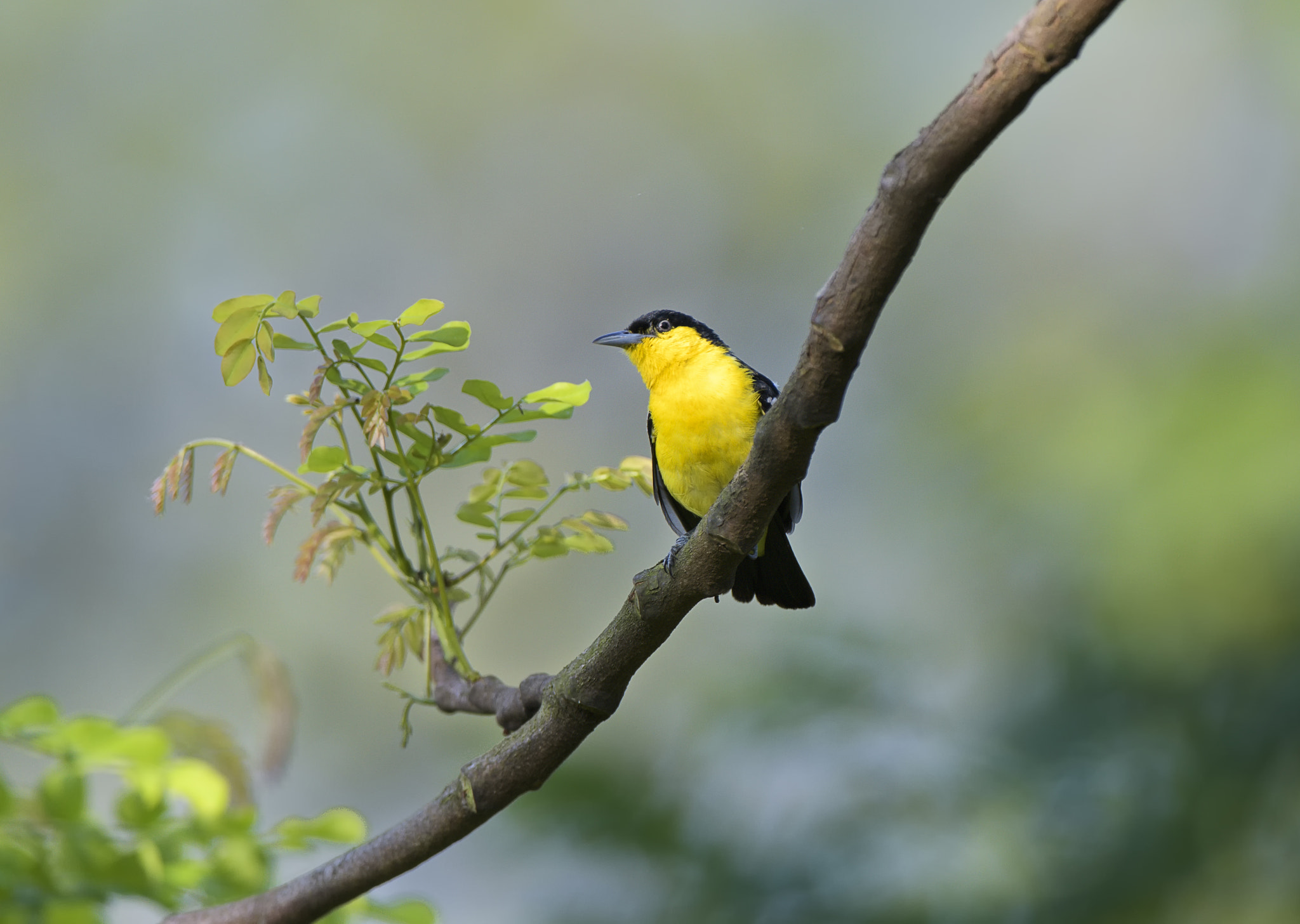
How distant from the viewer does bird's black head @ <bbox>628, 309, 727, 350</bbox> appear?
3.54 m

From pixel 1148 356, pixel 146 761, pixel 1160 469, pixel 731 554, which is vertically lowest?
pixel 731 554

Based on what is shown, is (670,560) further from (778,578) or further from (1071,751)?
(1071,751)

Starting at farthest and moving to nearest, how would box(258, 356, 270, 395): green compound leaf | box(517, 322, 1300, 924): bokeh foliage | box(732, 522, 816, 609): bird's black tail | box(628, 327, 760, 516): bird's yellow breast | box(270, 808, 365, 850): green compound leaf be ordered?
box(517, 322, 1300, 924): bokeh foliage < box(732, 522, 816, 609): bird's black tail < box(628, 327, 760, 516): bird's yellow breast < box(270, 808, 365, 850): green compound leaf < box(258, 356, 270, 395): green compound leaf

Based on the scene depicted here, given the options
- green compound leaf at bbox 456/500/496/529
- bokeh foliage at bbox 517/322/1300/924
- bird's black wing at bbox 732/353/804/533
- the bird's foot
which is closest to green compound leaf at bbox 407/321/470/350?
green compound leaf at bbox 456/500/496/529

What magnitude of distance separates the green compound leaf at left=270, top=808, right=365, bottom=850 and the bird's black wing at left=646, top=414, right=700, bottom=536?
1.29 meters

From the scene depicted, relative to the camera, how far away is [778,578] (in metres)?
3.11

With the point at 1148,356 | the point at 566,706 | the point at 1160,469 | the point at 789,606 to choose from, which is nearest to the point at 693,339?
the point at 789,606

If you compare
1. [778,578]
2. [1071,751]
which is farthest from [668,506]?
[1071,751]

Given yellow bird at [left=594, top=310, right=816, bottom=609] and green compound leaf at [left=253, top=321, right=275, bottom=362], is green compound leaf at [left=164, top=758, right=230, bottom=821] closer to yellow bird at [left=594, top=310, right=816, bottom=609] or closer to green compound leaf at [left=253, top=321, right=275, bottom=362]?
green compound leaf at [left=253, top=321, right=275, bottom=362]

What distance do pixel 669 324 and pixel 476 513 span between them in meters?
1.56

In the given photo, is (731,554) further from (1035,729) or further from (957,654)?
(957,654)

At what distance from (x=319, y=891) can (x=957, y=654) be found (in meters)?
4.80

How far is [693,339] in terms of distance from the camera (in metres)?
3.44

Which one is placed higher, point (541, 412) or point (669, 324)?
point (669, 324)
